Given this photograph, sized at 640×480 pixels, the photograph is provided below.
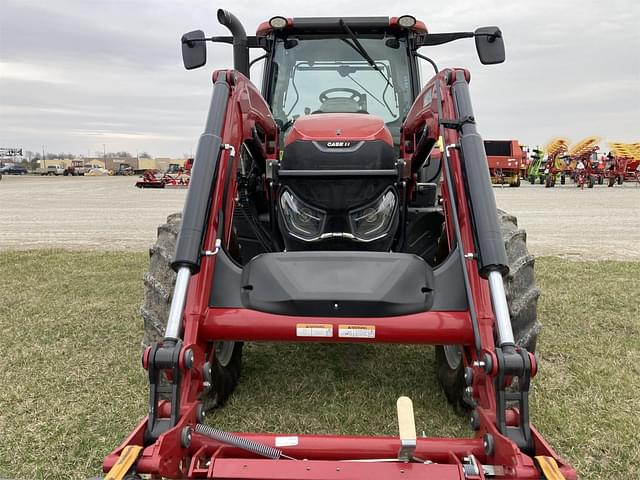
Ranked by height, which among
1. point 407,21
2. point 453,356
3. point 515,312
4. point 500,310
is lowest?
point 453,356

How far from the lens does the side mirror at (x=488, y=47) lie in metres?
3.16

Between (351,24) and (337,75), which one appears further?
(337,75)

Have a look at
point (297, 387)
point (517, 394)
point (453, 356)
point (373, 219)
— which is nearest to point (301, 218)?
point (373, 219)

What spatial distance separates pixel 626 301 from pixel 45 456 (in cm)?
492

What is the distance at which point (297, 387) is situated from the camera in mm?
3355

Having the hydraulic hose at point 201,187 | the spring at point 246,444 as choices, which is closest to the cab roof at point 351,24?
the hydraulic hose at point 201,187

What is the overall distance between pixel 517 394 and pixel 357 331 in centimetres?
65

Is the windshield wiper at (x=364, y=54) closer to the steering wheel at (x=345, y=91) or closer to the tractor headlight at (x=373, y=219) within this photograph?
the steering wheel at (x=345, y=91)

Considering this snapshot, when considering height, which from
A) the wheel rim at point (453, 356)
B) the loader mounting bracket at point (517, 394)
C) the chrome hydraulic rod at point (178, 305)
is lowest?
the wheel rim at point (453, 356)

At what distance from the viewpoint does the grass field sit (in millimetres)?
2664

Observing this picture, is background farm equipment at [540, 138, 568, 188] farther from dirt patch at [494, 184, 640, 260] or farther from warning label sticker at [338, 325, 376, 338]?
warning label sticker at [338, 325, 376, 338]

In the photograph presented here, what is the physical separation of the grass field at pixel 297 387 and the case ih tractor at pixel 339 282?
0.36 m

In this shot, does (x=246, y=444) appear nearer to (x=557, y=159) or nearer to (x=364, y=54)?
(x=364, y=54)

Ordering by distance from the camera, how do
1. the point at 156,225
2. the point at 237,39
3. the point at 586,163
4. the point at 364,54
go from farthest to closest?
1. the point at 586,163
2. the point at 156,225
3. the point at 364,54
4. the point at 237,39
